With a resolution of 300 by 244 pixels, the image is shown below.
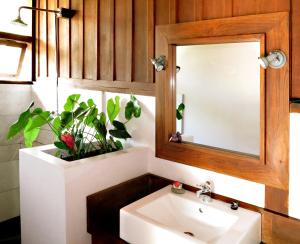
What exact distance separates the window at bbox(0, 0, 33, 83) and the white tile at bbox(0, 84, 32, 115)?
7 centimetres

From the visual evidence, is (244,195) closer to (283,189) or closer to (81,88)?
(283,189)

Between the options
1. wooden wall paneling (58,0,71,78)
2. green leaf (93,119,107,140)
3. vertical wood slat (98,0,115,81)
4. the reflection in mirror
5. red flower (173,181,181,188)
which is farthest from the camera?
wooden wall paneling (58,0,71,78)

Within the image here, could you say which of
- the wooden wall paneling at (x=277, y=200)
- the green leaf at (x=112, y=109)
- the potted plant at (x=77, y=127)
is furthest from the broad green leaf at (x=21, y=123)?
the wooden wall paneling at (x=277, y=200)

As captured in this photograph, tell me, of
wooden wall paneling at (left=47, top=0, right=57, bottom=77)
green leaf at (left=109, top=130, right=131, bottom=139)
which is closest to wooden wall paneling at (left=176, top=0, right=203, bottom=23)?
green leaf at (left=109, top=130, right=131, bottom=139)

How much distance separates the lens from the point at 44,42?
275cm

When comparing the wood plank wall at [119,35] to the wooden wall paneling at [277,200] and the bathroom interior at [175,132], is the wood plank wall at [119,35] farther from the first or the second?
the wooden wall paneling at [277,200]

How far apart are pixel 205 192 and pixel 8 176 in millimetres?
2145

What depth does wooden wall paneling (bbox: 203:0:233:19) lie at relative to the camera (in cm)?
147

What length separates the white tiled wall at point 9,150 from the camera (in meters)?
2.74

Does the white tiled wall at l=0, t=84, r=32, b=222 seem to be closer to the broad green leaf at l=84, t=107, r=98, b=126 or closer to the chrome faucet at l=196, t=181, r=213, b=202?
the broad green leaf at l=84, t=107, r=98, b=126

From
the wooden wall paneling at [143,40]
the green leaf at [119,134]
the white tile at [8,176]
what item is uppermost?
the wooden wall paneling at [143,40]

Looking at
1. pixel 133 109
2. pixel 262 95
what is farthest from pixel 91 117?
pixel 262 95

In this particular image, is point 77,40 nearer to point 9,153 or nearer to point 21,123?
point 21,123

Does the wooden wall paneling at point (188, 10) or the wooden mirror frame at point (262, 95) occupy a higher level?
the wooden wall paneling at point (188, 10)
